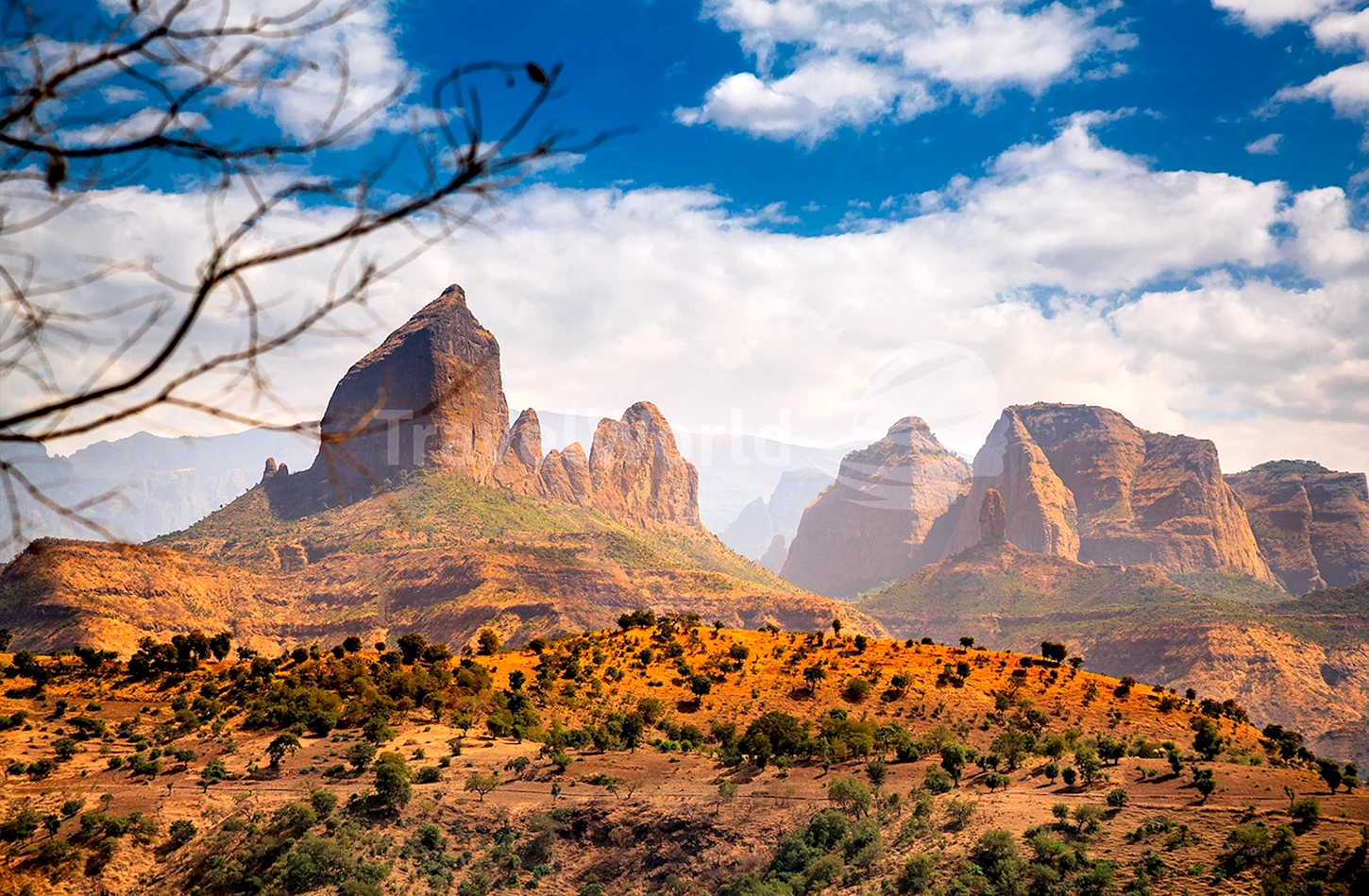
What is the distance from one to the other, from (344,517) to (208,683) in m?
89.5

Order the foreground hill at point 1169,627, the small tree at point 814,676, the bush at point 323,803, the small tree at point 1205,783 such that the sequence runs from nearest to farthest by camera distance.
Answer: the small tree at point 1205,783 < the bush at point 323,803 < the small tree at point 814,676 < the foreground hill at point 1169,627

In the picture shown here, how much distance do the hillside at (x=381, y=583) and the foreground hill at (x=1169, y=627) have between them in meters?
32.2

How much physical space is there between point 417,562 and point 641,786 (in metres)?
83.7

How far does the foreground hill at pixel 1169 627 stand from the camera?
103 m

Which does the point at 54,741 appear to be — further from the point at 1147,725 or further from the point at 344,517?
the point at 344,517

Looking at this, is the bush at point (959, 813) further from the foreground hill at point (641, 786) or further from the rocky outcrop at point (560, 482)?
the rocky outcrop at point (560, 482)

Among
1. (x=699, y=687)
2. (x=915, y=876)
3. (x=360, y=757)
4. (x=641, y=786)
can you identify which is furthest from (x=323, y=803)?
(x=915, y=876)

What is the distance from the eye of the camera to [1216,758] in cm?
4144

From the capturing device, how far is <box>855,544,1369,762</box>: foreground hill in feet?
338

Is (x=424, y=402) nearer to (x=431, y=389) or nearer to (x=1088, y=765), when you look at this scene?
(x=431, y=389)

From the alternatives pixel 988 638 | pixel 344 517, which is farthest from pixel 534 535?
pixel 988 638

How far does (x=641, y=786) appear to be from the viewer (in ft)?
128

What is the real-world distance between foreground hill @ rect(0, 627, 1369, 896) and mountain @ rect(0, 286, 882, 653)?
22.6 meters

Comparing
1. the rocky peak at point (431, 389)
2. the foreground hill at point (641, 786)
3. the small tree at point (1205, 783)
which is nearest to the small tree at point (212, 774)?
the foreground hill at point (641, 786)
